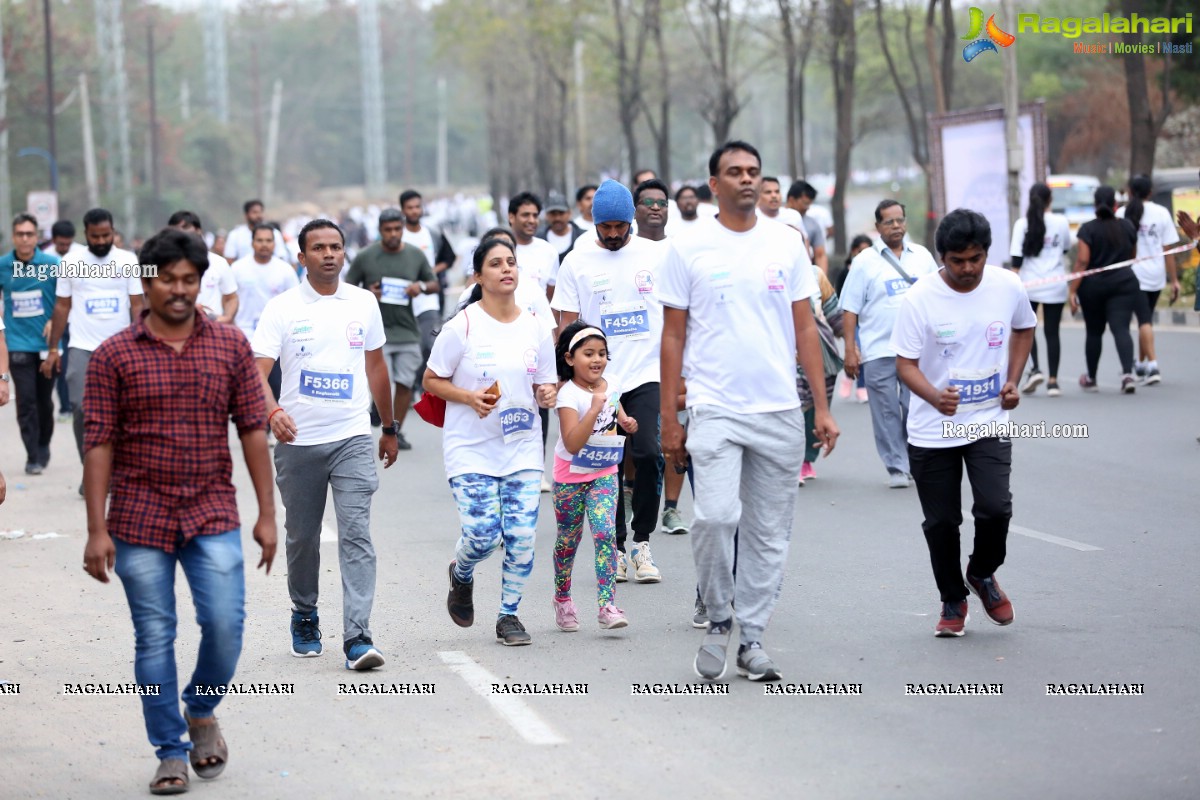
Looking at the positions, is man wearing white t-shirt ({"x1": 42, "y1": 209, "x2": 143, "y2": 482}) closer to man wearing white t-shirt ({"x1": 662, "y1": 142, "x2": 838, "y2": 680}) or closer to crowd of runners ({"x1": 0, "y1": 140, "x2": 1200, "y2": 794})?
crowd of runners ({"x1": 0, "y1": 140, "x2": 1200, "y2": 794})

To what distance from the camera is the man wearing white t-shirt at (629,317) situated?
8555mm

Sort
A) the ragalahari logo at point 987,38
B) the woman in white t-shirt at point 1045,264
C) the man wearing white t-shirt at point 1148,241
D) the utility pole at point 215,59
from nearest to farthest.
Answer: the woman in white t-shirt at point 1045,264 < the man wearing white t-shirt at point 1148,241 < the ragalahari logo at point 987,38 < the utility pole at point 215,59

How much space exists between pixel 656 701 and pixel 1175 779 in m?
1.94

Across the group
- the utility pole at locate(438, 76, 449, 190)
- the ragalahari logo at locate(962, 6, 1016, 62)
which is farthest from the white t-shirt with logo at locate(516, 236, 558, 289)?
the utility pole at locate(438, 76, 449, 190)

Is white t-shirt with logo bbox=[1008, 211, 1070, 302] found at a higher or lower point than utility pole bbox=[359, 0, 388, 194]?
lower

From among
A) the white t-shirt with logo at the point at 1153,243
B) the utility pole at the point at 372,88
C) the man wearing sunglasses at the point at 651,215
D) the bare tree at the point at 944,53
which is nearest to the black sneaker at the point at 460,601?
the man wearing sunglasses at the point at 651,215

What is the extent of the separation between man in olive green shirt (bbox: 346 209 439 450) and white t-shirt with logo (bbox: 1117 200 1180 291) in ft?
24.6

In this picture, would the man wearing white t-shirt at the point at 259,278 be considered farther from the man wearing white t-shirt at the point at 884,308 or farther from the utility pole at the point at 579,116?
the utility pole at the point at 579,116

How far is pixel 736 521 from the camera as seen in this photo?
641 cm

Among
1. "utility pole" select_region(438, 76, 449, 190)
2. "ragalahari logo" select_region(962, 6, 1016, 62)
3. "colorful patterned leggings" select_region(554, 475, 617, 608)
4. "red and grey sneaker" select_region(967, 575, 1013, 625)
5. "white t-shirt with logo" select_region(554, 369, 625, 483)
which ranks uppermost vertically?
"utility pole" select_region(438, 76, 449, 190)

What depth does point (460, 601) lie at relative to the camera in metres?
7.34

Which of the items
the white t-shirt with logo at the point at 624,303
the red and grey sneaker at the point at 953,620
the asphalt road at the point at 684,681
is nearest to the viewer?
the asphalt road at the point at 684,681

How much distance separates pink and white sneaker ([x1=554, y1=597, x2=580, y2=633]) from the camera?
24.8ft

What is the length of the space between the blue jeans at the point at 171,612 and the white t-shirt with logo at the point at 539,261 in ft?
21.9
